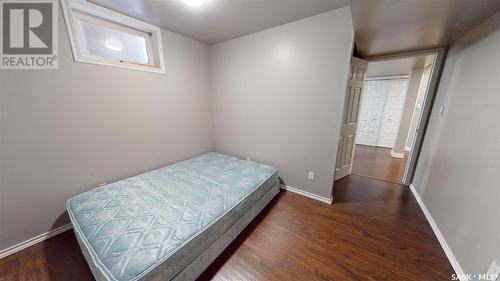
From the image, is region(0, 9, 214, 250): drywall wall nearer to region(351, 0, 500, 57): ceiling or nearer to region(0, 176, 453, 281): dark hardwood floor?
region(0, 176, 453, 281): dark hardwood floor

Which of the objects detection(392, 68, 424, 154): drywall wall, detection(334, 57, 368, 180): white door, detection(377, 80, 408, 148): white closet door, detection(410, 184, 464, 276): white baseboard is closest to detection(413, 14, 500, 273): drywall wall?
detection(410, 184, 464, 276): white baseboard

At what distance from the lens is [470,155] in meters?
1.40

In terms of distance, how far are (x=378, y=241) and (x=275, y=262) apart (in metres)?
1.08

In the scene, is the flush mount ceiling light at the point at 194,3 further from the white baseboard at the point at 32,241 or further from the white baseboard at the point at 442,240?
the white baseboard at the point at 442,240

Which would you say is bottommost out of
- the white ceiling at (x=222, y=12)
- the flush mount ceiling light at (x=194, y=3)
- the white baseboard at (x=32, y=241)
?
the white baseboard at (x=32, y=241)

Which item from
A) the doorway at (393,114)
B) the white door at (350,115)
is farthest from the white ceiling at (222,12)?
the doorway at (393,114)

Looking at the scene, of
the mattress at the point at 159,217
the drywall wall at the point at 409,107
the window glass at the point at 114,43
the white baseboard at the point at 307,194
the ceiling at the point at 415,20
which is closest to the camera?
the mattress at the point at 159,217

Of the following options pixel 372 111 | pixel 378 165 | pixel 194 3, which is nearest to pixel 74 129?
pixel 194 3

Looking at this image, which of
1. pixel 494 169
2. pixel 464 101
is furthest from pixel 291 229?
pixel 464 101

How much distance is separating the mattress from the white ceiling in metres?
1.93

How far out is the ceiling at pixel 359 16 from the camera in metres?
1.33

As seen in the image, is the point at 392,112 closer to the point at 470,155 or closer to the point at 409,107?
the point at 409,107

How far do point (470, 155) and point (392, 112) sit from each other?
4402mm

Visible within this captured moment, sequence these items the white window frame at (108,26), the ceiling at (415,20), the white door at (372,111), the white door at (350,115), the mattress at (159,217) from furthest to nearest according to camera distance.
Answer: the white door at (372,111) < the white door at (350,115) < the white window frame at (108,26) < the ceiling at (415,20) < the mattress at (159,217)
